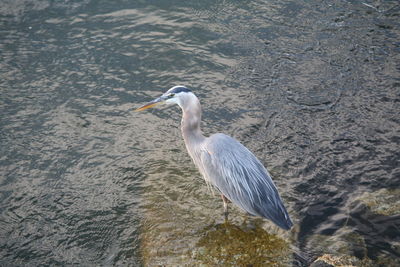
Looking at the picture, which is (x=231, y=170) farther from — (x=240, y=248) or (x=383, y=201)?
(x=383, y=201)

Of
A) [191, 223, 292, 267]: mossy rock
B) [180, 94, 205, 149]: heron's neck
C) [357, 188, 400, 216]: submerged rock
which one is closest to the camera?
[191, 223, 292, 267]: mossy rock

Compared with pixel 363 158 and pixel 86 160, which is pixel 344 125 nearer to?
pixel 363 158

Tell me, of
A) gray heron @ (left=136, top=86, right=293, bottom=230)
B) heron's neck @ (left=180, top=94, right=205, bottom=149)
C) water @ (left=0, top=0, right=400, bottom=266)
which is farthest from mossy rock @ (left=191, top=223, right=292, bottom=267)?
heron's neck @ (left=180, top=94, right=205, bottom=149)

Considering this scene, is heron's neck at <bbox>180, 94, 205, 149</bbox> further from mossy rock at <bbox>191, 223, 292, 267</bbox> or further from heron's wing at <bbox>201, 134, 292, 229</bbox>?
mossy rock at <bbox>191, 223, 292, 267</bbox>

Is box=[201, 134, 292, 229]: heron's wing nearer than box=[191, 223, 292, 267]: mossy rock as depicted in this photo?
No

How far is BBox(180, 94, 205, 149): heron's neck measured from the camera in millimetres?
4941

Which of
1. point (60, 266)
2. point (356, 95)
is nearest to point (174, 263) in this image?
point (60, 266)

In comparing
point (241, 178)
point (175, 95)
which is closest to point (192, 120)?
point (175, 95)

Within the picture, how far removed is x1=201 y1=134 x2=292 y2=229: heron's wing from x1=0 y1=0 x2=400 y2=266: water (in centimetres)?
29

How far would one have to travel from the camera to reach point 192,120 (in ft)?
16.3

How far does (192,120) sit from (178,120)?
48.9 inches

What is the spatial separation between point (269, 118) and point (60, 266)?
3150 mm

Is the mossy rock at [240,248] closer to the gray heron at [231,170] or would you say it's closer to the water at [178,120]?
the water at [178,120]

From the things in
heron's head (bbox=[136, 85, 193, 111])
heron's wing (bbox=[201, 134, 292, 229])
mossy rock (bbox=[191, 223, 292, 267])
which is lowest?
mossy rock (bbox=[191, 223, 292, 267])
